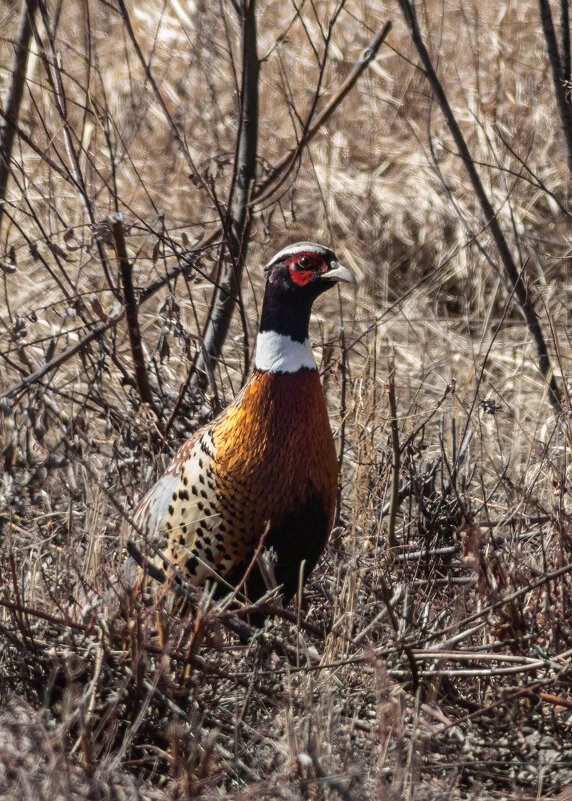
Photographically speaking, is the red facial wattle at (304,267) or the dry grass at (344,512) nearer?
the dry grass at (344,512)

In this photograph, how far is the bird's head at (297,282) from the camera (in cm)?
307

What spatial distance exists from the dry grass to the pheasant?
0.17m

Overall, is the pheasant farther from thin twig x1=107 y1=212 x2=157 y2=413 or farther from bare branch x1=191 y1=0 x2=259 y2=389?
bare branch x1=191 y1=0 x2=259 y2=389

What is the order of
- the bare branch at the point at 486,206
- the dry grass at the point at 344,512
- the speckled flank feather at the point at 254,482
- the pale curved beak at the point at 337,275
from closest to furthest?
the dry grass at the point at 344,512, the speckled flank feather at the point at 254,482, the pale curved beak at the point at 337,275, the bare branch at the point at 486,206

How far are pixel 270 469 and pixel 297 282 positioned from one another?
55cm

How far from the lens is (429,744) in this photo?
2508mm

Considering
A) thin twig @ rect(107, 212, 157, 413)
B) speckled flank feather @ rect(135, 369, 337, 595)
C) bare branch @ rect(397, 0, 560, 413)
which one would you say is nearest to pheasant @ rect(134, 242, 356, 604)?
speckled flank feather @ rect(135, 369, 337, 595)

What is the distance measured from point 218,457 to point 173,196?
12.7ft

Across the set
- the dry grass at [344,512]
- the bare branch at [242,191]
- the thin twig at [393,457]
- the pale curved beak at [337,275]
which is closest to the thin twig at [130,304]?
the dry grass at [344,512]

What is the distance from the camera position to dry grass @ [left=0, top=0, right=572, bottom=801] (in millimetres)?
2387

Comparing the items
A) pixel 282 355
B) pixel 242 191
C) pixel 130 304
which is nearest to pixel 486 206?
pixel 242 191

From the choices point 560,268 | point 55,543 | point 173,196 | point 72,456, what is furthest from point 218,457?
point 173,196

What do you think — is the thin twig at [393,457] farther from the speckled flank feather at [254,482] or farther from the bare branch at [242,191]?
the bare branch at [242,191]

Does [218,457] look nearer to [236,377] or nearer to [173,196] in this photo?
[236,377]
